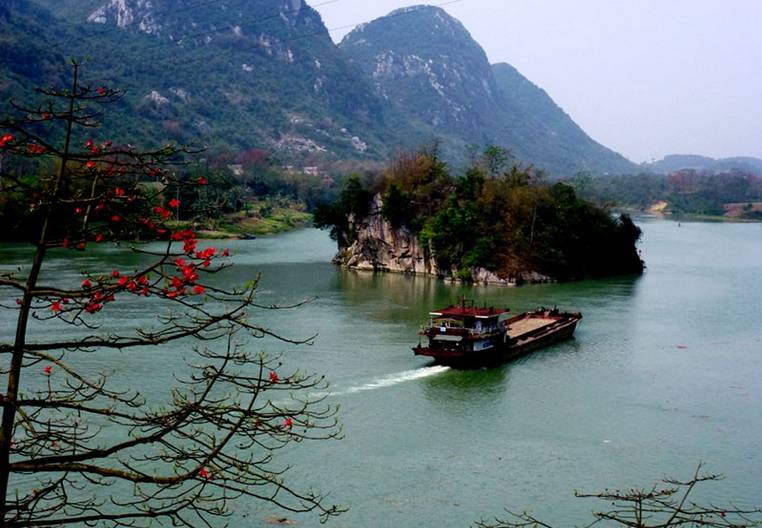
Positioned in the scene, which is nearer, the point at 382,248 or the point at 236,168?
the point at 382,248

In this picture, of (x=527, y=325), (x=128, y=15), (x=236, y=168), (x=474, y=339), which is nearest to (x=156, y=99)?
(x=236, y=168)

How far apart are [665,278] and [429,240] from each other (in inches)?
596

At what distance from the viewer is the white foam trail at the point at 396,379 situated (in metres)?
23.4

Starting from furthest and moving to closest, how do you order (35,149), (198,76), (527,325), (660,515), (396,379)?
(198,76)
(527,325)
(396,379)
(660,515)
(35,149)

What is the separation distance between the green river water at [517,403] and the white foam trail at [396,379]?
0.26 ft

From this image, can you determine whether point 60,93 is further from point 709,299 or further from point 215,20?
point 215,20

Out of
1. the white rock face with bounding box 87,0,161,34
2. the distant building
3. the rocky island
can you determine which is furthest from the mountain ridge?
the rocky island

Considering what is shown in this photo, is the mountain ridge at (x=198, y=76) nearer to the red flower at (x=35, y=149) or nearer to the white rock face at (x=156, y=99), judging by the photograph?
the white rock face at (x=156, y=99)

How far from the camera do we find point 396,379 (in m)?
25.0

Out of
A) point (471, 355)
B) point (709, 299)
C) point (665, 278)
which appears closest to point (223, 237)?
point (665, 278)

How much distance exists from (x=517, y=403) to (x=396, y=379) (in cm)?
383

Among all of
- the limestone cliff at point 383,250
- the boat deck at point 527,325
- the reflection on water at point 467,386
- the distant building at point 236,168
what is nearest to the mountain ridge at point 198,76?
the distant building at point 236,168

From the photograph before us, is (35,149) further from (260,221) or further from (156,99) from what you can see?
(156,99)

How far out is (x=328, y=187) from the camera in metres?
127
